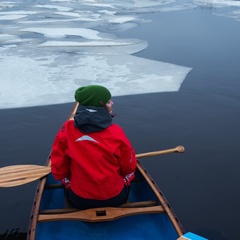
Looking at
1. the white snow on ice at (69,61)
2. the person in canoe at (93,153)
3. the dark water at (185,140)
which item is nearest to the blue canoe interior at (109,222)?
the person in canoe at (93,153)

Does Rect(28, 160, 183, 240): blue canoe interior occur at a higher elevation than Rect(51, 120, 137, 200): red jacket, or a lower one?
lower

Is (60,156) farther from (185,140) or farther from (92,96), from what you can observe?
(185,140)

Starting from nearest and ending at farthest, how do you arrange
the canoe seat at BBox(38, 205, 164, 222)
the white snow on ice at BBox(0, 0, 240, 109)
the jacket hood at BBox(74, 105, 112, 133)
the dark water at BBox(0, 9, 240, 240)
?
the jacket hood at BBox(74, 105, 112, 133)
the canoe seat at BBox(38, 205, 164, 222)
the dark water at BBox(0, 9, 240, 240)
the white snow on ice at BBox(0, 0, 240, 109)

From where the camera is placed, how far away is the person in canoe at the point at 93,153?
231cm

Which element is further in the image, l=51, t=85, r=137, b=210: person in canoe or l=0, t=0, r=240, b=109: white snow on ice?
l=0, t=0, r=240, b=109: white snow on ice

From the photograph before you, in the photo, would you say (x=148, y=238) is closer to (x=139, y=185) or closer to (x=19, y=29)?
(x=139, y=185)

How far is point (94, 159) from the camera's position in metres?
2.34

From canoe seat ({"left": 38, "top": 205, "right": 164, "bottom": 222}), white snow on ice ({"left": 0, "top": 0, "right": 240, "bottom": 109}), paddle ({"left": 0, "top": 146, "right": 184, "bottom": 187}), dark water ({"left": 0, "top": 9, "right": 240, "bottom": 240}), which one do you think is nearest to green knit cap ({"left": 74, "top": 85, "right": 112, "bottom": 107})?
canoe seat ({"left": 38, "top": 205, "right": 164, "bottom": 222})

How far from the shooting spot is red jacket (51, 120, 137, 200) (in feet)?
7.68

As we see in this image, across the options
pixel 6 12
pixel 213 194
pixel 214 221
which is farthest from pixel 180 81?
pixel 6 12

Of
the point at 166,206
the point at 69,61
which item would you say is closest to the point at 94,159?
the point at 166,206

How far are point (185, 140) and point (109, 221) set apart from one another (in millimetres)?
2278

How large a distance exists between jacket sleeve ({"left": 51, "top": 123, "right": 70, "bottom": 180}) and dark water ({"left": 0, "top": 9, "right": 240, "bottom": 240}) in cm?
100

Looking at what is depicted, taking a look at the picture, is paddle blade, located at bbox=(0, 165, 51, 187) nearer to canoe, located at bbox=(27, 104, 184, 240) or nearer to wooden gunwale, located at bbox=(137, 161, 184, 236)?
canoe, located at bbox=(27, 104, 184, 240)
